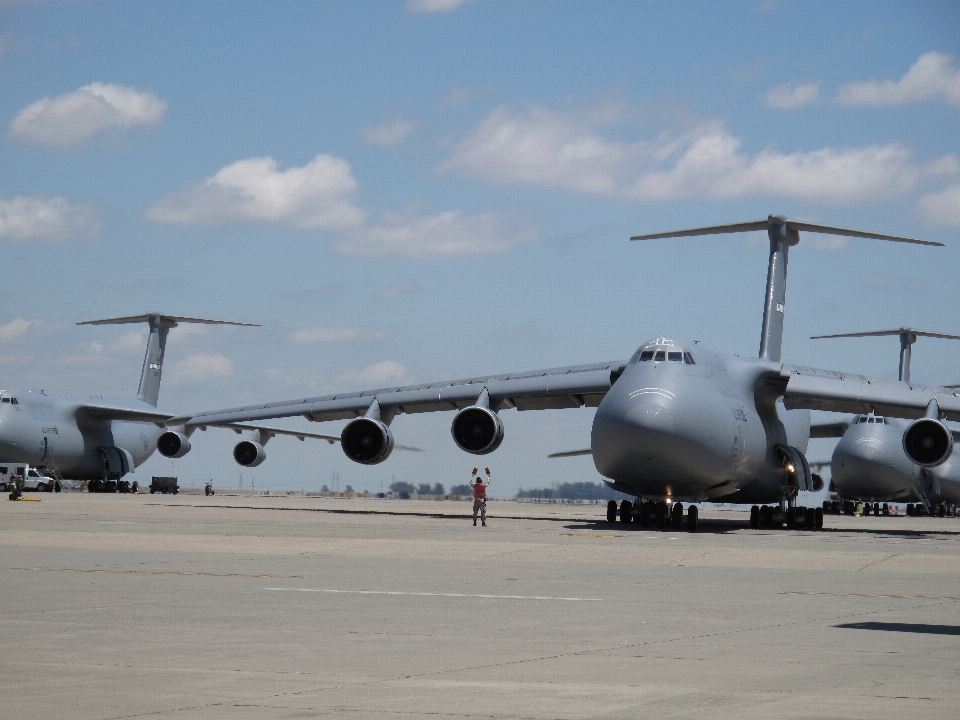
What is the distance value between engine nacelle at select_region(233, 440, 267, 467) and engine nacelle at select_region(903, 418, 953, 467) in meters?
34.7

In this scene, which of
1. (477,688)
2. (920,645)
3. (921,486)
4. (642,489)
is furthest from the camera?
(921,486)

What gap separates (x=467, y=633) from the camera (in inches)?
382

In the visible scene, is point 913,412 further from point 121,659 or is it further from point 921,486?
point 121,659

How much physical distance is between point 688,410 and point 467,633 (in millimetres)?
18787

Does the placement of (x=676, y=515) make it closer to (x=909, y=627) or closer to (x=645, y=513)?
(x=645, y=513)

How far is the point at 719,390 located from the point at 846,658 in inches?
849

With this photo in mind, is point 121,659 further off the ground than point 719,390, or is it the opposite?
point 719,390

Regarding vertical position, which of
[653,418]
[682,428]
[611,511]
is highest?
[653,418]

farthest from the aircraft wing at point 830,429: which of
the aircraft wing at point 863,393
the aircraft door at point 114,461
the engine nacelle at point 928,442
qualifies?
the aircraft door at point 114,461

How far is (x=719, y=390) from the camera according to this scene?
29844mm

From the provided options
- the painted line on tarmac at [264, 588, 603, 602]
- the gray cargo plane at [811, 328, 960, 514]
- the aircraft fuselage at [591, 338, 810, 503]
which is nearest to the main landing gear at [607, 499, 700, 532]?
the aircraft fuselage at [591, 338, 810, 503]

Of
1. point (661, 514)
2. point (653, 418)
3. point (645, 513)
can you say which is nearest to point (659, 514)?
point (661, 514)

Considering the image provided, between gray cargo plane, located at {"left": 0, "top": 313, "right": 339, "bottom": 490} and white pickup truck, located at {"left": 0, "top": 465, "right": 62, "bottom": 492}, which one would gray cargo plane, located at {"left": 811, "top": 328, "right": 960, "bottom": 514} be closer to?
gray cargo plane, located at {"left": 0, "top": 313, "right": 339, "bottom": 490}

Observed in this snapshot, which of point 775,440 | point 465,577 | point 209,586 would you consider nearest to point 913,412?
point 775,440
